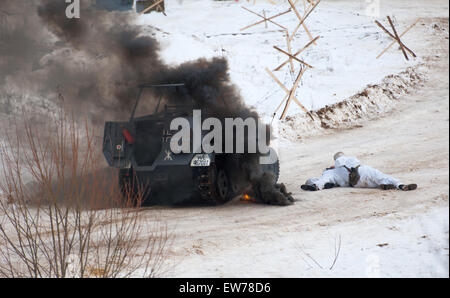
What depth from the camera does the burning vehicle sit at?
852 cm

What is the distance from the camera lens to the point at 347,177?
9297 millimetres

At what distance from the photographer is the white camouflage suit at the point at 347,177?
28.9ft

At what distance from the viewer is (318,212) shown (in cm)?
788

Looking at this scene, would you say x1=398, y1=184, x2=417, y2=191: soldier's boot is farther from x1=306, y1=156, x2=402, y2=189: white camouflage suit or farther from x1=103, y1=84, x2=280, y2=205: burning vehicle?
x1=103, y1=84, x2=280, y2=205: burning vehicle

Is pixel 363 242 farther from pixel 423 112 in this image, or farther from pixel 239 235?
pixel 423 112

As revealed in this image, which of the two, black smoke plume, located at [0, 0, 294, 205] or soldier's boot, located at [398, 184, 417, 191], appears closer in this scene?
soldier's boot, located at [398, 184, 417, 191]

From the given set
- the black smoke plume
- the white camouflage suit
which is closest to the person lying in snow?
the white camouflage suit

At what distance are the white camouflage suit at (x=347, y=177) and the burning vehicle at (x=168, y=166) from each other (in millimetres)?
969

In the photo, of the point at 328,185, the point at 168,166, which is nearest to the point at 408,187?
the point at 328,185

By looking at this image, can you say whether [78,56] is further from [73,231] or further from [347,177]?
[73,231]

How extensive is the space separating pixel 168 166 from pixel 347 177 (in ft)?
9.66

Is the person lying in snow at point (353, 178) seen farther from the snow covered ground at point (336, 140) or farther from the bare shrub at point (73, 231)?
the bare shrub at point (73, 231)
